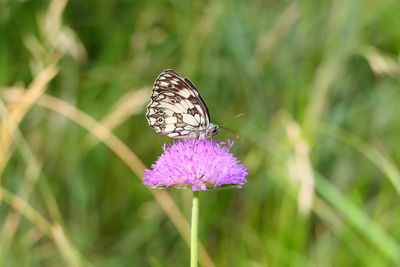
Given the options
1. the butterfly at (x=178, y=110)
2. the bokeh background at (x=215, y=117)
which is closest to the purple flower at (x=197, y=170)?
the butterfly at (x=178, y=110)

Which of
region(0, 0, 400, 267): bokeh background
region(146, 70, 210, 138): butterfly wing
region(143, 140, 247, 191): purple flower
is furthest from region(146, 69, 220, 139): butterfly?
region(0, 0, 400, 267): bokeh background

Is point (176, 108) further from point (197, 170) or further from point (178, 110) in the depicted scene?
point (197, 170)

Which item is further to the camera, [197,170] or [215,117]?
[215,117]

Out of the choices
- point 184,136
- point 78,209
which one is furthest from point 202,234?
point 184,136

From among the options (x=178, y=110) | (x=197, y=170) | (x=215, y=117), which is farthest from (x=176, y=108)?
(x=215, y=117)

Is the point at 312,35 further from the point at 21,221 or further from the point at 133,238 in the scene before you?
the point at 21,221

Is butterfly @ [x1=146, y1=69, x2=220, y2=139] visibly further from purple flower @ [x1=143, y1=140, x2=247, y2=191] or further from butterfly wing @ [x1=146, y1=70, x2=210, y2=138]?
purple flower @ [x1=143, y1=140, x2=247, y2=191]
